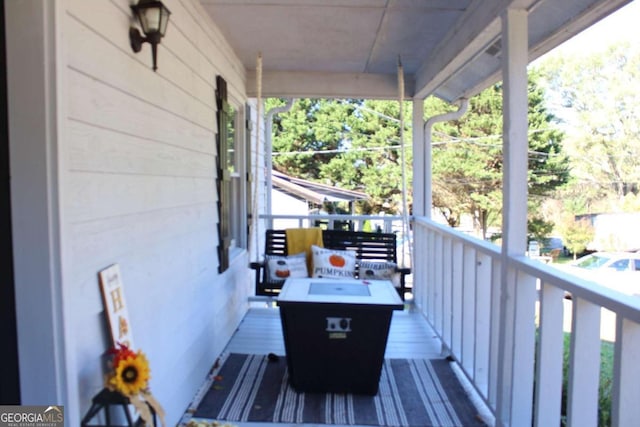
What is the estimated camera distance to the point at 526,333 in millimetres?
2104

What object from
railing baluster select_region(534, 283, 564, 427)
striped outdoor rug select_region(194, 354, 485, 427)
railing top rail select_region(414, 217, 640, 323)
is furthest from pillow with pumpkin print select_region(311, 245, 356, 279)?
railing baluster select_region(534, 283, 564, 427)

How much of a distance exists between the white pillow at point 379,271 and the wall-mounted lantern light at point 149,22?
2.77 m

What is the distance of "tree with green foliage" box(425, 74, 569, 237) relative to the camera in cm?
1582

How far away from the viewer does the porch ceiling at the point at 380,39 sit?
2457 mm

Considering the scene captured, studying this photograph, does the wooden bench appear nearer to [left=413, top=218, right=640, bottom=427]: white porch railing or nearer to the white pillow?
the white pillow

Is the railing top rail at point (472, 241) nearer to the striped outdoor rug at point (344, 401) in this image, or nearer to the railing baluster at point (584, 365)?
the railing baluster at point (584, 365)

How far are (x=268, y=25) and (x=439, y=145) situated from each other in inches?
627

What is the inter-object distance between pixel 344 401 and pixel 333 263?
1.63m

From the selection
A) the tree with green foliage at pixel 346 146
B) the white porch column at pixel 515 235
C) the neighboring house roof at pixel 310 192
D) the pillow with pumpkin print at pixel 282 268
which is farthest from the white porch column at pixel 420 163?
Answer: the tree with green foliage at pixel 346 146

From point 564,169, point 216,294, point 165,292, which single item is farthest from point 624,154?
point 165,292

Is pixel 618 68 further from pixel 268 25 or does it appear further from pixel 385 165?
pixel 268 25

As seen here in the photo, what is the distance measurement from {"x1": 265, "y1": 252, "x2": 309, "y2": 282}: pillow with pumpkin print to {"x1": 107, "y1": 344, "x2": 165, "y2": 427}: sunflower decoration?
2.72 m

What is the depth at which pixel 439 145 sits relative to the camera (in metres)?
18.3

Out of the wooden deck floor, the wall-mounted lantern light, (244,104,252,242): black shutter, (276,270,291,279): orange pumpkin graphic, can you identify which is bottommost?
the wooden deck floor
